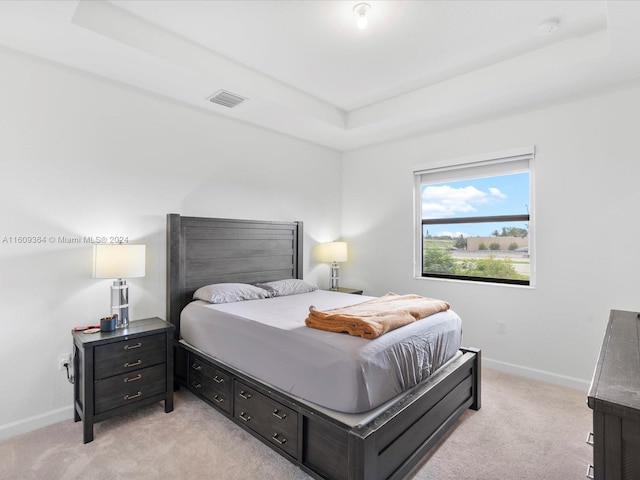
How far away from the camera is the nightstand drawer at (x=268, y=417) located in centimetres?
191

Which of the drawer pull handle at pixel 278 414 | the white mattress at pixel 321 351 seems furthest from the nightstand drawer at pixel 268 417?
the white mattress at pixel 321 351

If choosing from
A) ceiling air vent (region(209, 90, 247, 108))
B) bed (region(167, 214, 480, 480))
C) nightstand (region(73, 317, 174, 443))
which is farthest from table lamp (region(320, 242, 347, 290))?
nightstand (region(73, 317, 174, 443))

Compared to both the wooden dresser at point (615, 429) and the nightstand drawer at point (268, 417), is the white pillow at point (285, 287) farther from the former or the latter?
the wooden dresser at point (615, 429)

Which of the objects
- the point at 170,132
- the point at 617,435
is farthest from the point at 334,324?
the point at 170,132

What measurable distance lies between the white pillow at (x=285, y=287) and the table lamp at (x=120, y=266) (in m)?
1.23

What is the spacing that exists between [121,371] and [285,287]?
1.61 metres

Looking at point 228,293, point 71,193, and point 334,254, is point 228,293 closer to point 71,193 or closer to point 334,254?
point 71,193

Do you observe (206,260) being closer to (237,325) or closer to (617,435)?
(237,325)

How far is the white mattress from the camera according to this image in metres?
1.72

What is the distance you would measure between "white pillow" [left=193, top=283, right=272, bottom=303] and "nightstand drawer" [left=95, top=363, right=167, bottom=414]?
0.63 metres

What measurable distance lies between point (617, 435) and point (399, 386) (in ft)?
3.37

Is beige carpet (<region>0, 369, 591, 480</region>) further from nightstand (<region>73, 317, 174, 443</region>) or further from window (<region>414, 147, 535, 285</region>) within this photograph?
window (<region>414, 147, 535, 285</region>)

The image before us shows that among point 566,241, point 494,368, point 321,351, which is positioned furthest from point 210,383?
point 566,241

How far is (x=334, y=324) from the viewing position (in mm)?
2061
